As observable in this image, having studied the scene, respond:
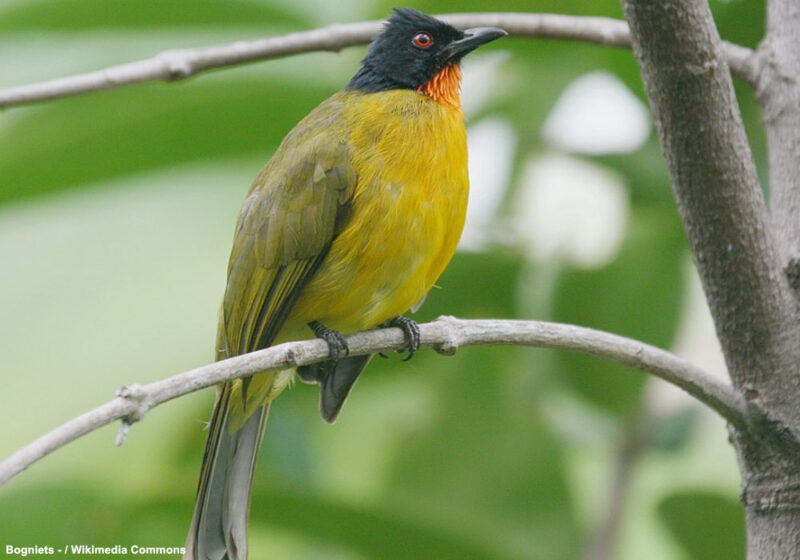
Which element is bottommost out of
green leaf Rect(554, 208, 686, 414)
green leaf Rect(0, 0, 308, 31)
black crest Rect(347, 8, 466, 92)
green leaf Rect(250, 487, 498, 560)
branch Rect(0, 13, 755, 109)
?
green leaf Rect(250, 487, 498, 560)

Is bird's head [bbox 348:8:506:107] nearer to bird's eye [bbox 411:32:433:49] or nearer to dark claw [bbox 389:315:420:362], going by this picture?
bird's eye [bbox 411:32:433:49]

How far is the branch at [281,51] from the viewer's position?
2727 mm

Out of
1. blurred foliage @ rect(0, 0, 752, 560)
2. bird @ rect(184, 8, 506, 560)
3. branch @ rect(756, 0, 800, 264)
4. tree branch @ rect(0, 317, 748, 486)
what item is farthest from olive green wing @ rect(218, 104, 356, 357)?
branch @ rect(756, 0, 800, 264)

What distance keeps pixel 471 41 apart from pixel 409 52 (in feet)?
0.86

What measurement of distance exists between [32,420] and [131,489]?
44 centimetres

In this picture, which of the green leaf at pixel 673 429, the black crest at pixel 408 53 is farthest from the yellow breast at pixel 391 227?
the green leaf at pixel 673 429

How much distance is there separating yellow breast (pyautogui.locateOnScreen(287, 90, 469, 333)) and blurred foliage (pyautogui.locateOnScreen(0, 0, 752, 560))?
1.47ft

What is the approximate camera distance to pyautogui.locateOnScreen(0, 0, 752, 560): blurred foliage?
3312 mm

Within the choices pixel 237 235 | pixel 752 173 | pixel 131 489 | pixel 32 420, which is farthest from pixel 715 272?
pixel 32 420

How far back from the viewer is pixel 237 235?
3.45m

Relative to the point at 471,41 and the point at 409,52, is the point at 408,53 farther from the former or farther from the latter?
the point at 471,41

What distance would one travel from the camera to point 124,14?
3887 mm

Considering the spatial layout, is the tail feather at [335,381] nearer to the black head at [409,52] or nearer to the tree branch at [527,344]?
the tree branch at [527,344]

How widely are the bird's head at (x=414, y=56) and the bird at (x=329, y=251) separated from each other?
174mm
